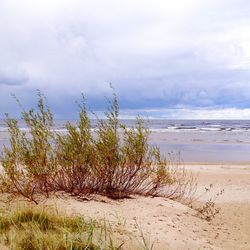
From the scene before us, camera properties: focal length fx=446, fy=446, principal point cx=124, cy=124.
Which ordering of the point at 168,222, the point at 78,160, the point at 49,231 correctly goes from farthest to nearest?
the point at 78,160 → the point at 168,222 → the point at 49,231

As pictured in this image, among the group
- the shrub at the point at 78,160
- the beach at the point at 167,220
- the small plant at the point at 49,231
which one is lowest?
the beach at the point at 167,220

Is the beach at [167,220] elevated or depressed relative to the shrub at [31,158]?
depressed

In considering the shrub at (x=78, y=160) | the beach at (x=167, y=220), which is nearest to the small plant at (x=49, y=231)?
the beach at (x=167, y=220)

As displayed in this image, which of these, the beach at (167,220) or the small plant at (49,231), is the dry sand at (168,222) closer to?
the beach at (167,220)

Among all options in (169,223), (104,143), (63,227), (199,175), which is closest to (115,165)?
(104,143)

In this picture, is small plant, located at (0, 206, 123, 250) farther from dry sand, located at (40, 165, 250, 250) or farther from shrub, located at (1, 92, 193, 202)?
shrub, located at (1, 92, 193, 202)

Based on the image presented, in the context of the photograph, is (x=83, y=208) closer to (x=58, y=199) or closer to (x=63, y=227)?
(x=58, y=199)

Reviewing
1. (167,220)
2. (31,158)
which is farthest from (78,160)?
(167,220)

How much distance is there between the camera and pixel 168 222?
7.04 metres

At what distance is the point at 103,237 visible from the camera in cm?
561

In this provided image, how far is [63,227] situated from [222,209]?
444cm

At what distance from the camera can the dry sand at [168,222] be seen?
6.21 metres

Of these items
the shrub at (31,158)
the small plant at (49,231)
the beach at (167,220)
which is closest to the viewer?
the small plant at (49,231)

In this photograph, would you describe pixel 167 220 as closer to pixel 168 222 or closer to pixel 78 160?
pixel 168 222
